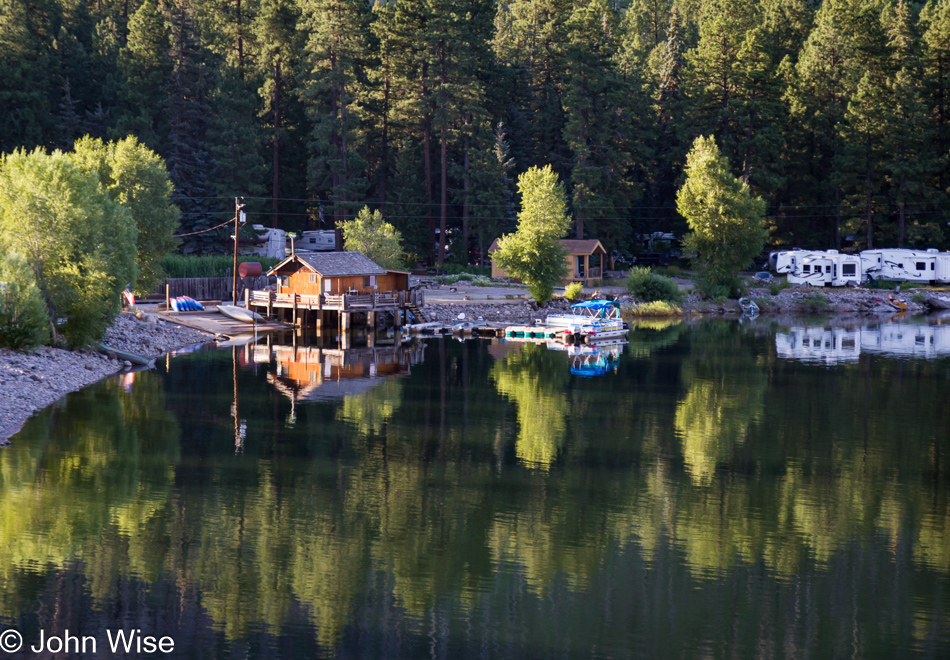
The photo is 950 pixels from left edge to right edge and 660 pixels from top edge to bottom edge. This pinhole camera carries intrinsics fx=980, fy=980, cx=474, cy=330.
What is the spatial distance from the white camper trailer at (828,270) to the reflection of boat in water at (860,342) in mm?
15530

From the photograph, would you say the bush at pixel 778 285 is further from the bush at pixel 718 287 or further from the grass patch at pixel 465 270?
the grass patch at pixel 465 270

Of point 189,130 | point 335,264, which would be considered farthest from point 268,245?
point 335,264

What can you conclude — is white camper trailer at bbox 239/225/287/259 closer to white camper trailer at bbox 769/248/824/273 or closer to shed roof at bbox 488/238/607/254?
shed roof at bbox 488/238/607/254

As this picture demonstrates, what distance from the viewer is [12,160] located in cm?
4500

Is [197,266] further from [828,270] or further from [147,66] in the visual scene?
[828,270]

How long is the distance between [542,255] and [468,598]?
189ft

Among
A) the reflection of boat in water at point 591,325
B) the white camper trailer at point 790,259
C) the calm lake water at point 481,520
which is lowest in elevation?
the calm lake water at point 481,520

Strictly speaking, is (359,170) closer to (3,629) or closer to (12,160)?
(12,160)

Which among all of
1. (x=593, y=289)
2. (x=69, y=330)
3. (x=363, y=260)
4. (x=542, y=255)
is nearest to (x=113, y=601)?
(x=69, y=330)

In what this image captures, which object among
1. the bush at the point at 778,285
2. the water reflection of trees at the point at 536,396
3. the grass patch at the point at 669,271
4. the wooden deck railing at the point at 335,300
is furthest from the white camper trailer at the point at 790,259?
the wooden deck railing at the point at 335,300

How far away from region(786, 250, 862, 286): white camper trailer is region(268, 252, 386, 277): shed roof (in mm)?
43380

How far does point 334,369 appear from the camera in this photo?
4834 cm

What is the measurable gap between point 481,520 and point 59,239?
2933 cm

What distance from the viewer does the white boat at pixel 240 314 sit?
213 feet
